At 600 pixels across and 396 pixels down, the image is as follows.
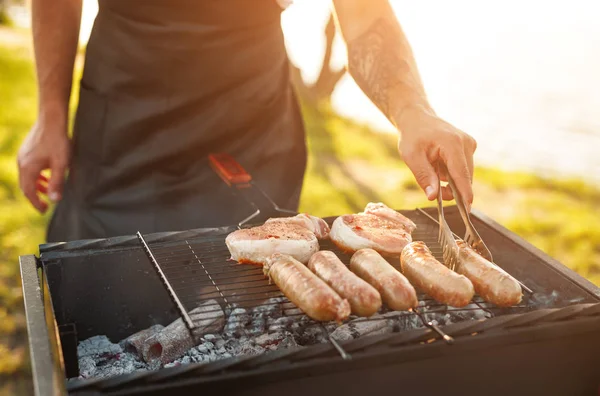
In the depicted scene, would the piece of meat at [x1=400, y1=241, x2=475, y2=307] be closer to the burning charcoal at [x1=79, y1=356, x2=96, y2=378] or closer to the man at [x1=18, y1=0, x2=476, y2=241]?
the man at [x1=18, y1=0, x2=476, y2=241]

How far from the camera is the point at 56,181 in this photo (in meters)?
3.40

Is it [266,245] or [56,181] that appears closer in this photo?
[266,245]

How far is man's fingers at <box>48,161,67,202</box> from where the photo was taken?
11.1 feet

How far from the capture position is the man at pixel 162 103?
10.9 ft

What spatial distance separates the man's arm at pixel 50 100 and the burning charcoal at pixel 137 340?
1.01 metres

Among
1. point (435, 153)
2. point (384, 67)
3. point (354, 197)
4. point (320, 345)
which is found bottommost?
point (320, 345)

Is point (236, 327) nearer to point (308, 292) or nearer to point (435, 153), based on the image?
point (308, 292)


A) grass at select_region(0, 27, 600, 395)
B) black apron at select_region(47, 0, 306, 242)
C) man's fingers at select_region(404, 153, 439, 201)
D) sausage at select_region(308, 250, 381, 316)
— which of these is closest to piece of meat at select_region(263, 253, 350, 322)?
sausage at select_region(308, 250, 381, 316)

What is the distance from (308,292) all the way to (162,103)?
165cm

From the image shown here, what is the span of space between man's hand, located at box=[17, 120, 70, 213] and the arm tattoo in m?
1.55

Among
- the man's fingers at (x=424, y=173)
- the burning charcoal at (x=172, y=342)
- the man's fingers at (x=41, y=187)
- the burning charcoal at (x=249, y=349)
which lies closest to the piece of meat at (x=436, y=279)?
the man's fingers at (x=424, y=173)

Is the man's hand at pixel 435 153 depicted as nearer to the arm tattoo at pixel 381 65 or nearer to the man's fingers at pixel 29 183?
the arm tattoo at pixel 381 65

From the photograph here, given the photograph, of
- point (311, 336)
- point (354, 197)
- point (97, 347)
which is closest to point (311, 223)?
point (311, 336)

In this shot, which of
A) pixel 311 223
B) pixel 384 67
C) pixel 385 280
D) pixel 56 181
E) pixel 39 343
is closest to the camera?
pixel 39 343
